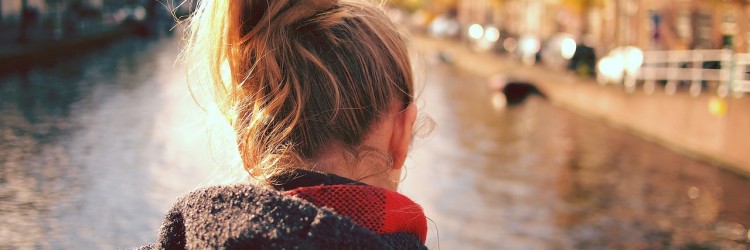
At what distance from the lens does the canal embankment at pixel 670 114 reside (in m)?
15.8

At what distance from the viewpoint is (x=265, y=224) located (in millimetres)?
1001

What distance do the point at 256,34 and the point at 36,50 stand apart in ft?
92.6

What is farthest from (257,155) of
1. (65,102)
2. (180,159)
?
(65,102)

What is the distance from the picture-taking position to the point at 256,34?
4.04 feet

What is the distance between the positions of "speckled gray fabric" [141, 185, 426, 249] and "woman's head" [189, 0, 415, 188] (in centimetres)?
14

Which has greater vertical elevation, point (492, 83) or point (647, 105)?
point (492, 83)

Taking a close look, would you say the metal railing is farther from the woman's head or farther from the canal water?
the woman's head

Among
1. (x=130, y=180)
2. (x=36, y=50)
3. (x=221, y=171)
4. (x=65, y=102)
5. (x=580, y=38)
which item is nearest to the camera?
(x=221, y=171)

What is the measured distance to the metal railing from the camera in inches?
666

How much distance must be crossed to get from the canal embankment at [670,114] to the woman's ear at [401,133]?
8698mm

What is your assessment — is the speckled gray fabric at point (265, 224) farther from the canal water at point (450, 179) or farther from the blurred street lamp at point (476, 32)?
the blurred street lamp at point (476, 32)

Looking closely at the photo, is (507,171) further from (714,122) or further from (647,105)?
(647,105)

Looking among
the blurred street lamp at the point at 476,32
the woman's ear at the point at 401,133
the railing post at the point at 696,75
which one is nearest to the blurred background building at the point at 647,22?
the railing post at the point at 696,75

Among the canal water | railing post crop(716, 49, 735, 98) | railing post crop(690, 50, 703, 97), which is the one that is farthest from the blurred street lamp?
railing post crop(716, 49, 735, 98)
